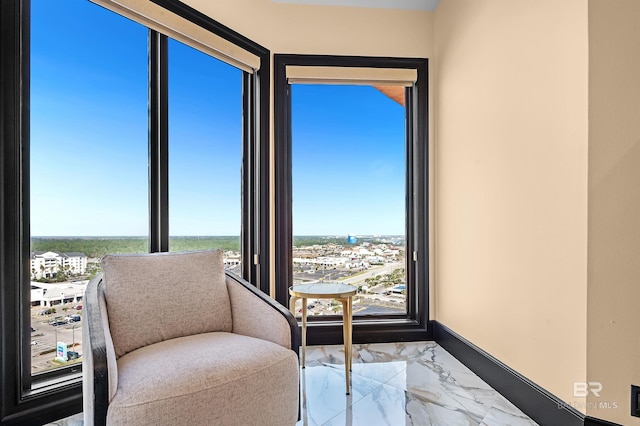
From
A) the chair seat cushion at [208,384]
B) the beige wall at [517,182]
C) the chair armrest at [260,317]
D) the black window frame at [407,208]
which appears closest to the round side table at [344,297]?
the chair armrest at [260,317]

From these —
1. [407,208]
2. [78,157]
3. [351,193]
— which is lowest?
[407,208]

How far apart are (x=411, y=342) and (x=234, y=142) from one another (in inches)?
78.1

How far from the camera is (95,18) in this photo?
190 centimetres

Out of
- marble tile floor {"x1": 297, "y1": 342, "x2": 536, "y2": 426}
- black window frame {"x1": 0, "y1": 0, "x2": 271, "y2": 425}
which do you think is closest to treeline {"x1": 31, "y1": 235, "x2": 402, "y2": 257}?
black window frame {"x1": 0, "y1": 0, "x2": 271, "y2": 425}

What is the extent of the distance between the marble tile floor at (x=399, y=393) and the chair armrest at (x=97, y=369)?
0.88 meters

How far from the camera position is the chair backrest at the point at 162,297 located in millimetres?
1479

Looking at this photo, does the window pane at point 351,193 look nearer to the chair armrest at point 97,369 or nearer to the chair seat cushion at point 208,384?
the chair seat cushion at point 208,384

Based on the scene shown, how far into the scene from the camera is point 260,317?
1615 millimetres

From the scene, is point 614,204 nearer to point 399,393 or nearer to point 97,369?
point 399,393

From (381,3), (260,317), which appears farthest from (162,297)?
(381,3)

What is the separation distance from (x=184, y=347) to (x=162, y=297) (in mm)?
276

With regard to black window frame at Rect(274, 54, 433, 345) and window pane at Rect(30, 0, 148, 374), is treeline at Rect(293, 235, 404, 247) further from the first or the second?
window pane at Rect(30, 0, 148, 374)

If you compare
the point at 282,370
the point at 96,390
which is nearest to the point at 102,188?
the point at 96,390

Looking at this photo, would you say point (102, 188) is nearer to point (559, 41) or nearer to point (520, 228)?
point (520, 228)
